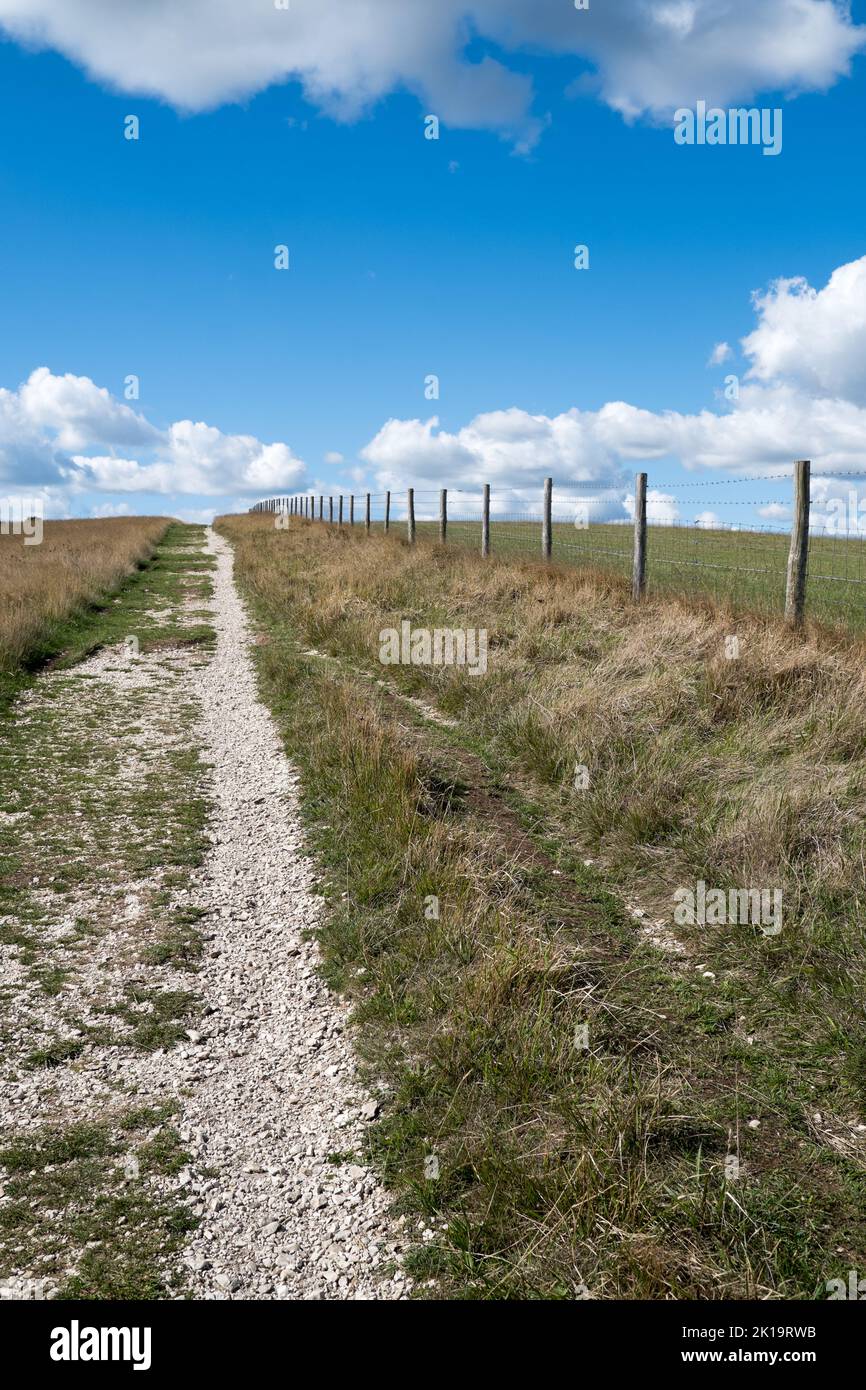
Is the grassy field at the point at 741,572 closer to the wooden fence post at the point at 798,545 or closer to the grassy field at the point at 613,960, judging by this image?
the wooden fence post at the point at 798,545

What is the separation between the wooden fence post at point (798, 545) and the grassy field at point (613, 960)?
1.07 m

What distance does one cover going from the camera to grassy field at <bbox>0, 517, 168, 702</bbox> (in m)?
12.1

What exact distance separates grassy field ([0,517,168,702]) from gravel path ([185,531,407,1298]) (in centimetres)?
636

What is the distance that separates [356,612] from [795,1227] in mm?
12093

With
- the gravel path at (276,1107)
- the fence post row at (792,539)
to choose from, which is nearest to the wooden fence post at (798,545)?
the fence post row at (792,539)

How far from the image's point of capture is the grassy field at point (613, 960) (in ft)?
9.39

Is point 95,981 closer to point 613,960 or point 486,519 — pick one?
point 613,960

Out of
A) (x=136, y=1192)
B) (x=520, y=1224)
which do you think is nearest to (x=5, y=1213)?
(x=136, y=1192)

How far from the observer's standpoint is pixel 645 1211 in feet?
9.17

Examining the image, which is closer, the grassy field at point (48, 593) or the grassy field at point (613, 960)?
the grassy field at point (613, 960)

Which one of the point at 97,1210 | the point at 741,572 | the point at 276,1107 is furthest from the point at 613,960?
the point at 741,572

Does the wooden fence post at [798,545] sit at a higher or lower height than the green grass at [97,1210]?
higher

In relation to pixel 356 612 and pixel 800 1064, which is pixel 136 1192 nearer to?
pixel 800 1064
